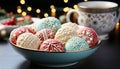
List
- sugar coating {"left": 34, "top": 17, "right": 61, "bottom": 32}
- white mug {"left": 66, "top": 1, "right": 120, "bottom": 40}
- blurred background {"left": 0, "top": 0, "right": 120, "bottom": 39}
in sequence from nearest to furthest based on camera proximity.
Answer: sugar coating {"left": 34, "top": 17, "right": 61, "bottom": 32}
white mug {"left": 66, "top": 1, "right": 120, "bottom": 40}
blurred background {"left": 0, "top": 0, "right": 120, "bottom": 39}

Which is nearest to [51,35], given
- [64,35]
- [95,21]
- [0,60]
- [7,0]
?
[64,35]

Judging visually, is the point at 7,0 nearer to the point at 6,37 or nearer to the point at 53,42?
the point at 6,37

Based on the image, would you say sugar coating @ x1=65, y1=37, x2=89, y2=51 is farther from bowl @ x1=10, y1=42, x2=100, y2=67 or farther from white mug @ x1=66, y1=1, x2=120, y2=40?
white mug @ x1=66, y1=1, x2=120, y2=40

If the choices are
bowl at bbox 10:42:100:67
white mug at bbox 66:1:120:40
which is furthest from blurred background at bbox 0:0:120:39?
bowl at bbox 10:42:100:67

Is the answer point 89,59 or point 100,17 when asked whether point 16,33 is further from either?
point 100,17

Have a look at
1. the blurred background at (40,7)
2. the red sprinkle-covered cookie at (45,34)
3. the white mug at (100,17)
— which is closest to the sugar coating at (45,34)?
the red sprinkle-covered cookie at (45,34)

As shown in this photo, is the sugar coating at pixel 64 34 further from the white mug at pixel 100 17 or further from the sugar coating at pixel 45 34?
the white mug at pixel 100 17

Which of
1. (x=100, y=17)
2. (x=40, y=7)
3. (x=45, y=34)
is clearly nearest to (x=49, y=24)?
(x=45, y=34)
